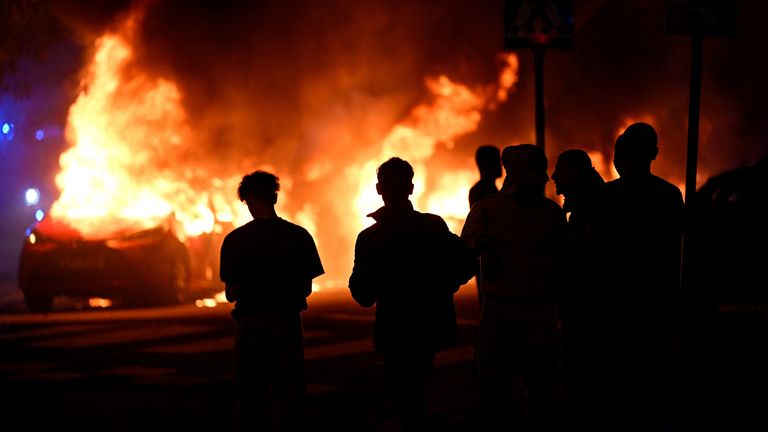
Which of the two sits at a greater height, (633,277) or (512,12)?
(512,12)

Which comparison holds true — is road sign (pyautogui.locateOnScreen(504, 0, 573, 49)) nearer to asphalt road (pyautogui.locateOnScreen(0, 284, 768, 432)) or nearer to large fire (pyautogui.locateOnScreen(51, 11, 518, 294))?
asphalt road (pyautogui.locateOnScreen(0, 284, 768, 432))

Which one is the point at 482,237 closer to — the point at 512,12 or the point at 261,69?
the point at 512,12

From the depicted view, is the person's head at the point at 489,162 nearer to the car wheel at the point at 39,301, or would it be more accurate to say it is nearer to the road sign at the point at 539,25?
the road sign at the point at 539,25

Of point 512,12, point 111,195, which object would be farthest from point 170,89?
point 512,12

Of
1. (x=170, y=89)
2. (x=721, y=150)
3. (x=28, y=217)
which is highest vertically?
(x=170, y=89)

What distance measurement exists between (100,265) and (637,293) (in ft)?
44.2

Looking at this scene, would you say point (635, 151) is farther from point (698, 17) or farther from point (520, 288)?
point (698, 17)

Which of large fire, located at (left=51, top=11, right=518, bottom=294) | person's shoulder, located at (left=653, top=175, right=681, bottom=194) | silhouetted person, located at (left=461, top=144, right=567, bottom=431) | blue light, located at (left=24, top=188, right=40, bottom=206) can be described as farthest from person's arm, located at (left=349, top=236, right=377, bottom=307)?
blue light, located at (left=24, top=188, right=40, bottom=206)

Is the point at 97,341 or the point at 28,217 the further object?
the point at 28,217

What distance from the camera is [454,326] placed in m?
7.83

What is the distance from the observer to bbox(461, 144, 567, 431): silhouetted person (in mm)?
7859

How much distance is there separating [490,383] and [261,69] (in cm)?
1860

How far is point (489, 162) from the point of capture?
451 inches

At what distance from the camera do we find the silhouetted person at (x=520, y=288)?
7.86 metres
